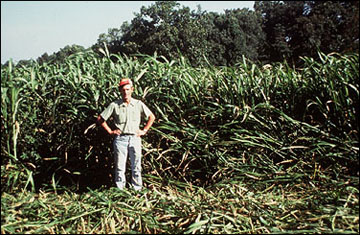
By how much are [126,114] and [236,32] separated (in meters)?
22.8

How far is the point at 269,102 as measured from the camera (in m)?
4.44

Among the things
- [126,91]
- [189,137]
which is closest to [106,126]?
[126,91]

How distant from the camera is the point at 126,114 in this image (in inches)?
163

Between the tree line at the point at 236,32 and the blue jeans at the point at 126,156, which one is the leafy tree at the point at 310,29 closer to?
the tree line at the point at 236,32

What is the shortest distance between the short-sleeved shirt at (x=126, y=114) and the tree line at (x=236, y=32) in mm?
16111

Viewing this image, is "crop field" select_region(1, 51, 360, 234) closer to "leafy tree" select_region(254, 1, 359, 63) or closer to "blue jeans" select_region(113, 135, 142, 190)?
"blue jeans" select_region(113, 135, 142, 190)

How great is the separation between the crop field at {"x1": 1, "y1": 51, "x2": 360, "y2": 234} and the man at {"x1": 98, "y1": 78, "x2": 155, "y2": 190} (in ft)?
0.70

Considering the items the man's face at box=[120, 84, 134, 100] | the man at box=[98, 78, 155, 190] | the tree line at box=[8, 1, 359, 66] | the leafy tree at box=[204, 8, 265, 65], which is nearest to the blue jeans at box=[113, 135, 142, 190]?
the man at box=[98, 78, 155, 190]

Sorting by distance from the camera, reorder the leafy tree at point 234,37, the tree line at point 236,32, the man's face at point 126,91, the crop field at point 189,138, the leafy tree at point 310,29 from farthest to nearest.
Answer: the leafy tree at point 310,29, the leafy tree at point 234,37, the tree line at point 236,32, the man's face at point 126,91, the crop field at point 189,138

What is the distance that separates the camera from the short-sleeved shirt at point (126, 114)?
4.12 metres

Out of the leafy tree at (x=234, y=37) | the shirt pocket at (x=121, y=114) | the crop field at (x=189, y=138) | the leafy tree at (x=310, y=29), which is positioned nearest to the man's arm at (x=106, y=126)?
the shirt pocket at (x=121, y=114)

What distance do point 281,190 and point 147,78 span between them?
211 cm

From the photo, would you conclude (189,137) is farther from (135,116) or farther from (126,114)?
(126,114)

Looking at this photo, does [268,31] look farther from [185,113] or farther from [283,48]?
[185,113]
